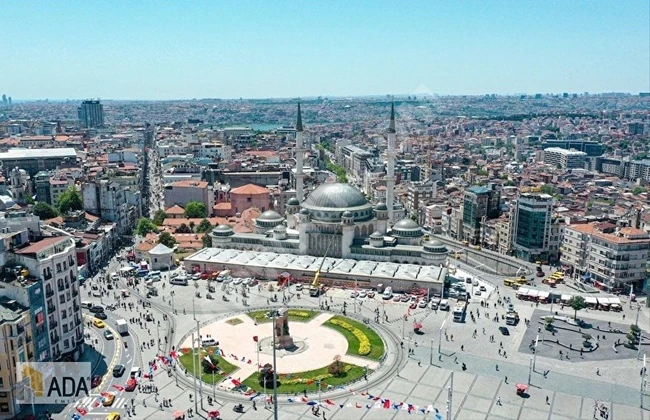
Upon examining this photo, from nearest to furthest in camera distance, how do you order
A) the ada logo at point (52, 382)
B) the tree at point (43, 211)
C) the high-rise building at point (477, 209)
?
the ada logo at point (52, 382), the high-rise building at point (477, 209), the tree at point (43, 211)

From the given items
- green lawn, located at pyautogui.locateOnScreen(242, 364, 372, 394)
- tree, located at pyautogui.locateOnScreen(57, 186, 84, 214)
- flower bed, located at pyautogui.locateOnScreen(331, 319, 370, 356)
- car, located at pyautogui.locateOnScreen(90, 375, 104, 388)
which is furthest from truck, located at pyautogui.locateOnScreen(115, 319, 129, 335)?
tree, located at pyautogui.locateOnScreen(57, 186, 84, 214)

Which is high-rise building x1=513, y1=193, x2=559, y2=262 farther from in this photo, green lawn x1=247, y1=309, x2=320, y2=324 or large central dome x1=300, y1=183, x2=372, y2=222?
green lawn x1=247, y1=309, x2=320, y2=324

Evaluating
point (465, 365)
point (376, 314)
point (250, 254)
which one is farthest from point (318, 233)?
point (465, 365)

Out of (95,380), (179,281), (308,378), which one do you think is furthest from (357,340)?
(179,281)

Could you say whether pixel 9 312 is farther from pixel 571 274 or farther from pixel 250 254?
pixel 571 274

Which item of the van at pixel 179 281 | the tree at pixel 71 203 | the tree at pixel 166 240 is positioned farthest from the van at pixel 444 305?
the tree at pixel 71 203

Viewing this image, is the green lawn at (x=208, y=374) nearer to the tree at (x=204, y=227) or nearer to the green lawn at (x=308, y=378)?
the green lawn at (x=308, y=378)
